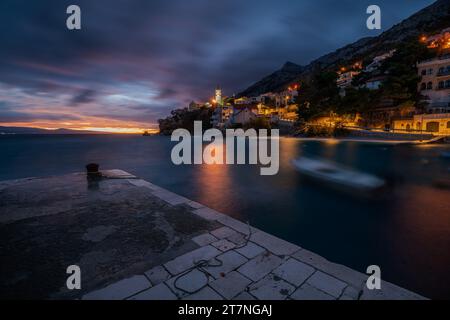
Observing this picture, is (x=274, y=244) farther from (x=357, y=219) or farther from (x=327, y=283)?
(x=357, y=219)

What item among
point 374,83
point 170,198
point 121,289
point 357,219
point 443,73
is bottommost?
point 357,219

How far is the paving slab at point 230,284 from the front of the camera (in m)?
2.90

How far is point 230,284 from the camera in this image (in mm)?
3053

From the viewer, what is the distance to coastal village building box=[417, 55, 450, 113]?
36.3 m

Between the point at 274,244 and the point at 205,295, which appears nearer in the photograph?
the point at 205,295

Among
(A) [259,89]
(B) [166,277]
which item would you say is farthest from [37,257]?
(A) [259,89]

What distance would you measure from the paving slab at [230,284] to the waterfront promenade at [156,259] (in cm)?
1

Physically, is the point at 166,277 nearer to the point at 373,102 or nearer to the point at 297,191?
the point at 297,191

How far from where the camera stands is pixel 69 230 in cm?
457

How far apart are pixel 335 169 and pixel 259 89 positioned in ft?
533

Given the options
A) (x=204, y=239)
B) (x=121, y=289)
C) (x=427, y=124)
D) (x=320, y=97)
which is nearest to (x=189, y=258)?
(x=204, y=239)

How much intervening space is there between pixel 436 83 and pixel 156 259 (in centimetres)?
5518

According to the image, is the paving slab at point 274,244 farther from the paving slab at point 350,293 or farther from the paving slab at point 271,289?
the paving slab at point 350,293

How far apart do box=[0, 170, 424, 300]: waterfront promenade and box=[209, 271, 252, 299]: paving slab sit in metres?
0.01
